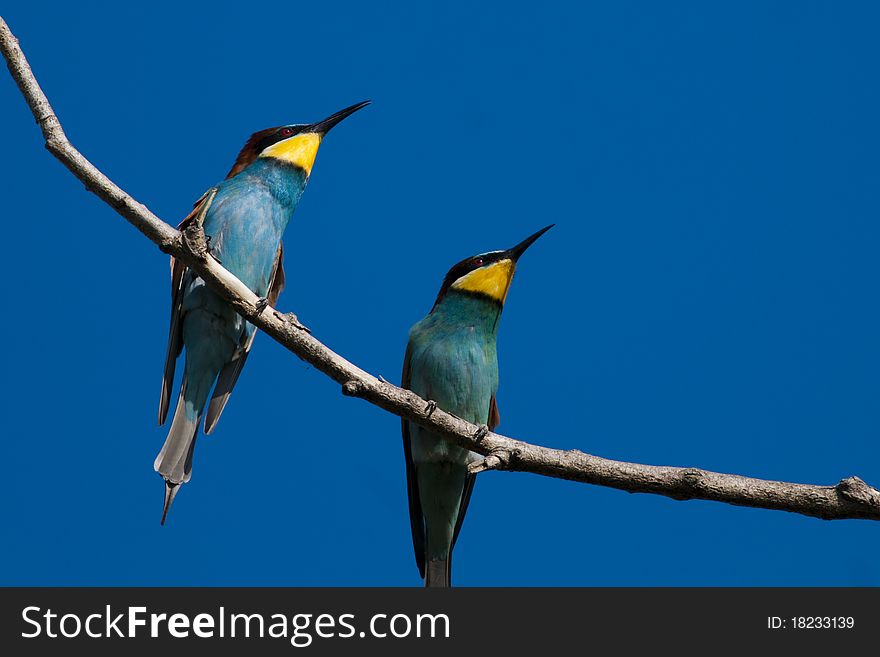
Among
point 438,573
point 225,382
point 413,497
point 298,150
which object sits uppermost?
point 298,150

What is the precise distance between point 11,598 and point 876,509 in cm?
272

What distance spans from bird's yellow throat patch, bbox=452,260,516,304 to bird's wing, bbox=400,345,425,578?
387 mm

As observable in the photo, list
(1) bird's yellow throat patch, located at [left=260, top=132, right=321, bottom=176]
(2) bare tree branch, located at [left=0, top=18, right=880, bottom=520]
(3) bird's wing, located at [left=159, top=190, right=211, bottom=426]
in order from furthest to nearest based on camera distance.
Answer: (1) bird's yellow throat patch, located at [left=260, top=132, right=321, bottom=176] → (3) bird's wing, located at [left=159, top=190, right=211, bottom=426] → (2) bare tree branch, located at [left=0, top=18, right=880, bottom=520]

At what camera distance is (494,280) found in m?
4.16

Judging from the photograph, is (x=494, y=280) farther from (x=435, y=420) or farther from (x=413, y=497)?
(x=435, y=420)

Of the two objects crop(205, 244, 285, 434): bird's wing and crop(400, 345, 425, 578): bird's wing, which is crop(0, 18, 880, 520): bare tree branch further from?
crop(205, 244, 285, 434): bird's wing

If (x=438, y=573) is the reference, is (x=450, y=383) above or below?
above

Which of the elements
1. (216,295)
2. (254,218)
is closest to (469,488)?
(216,295)

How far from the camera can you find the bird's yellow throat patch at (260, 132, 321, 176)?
447 cm

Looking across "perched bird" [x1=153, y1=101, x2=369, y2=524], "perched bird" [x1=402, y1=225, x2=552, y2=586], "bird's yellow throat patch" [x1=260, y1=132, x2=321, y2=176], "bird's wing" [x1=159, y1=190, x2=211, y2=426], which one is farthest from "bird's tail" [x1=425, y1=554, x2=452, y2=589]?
"bird's yellow throat patch" [x1=260, y1=132, x2=321, y2=176]

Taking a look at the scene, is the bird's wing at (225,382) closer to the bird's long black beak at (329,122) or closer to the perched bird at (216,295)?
the perched bird at (216,295)

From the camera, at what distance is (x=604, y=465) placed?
112 inches

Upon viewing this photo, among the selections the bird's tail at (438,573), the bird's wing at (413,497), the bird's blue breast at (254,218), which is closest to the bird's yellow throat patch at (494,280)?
the bird's wing at (413,497)

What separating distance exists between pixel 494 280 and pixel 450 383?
484mm
